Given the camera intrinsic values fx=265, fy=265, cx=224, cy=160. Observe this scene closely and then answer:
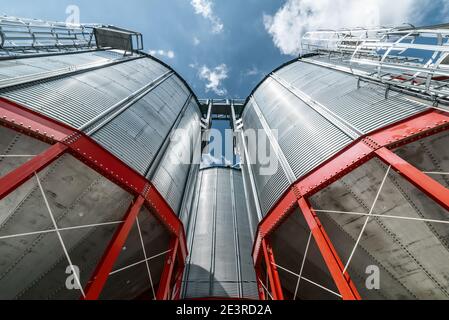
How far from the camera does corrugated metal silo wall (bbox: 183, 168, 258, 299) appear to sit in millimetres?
11680

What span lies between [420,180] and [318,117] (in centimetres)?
578

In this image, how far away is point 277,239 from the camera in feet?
34.9

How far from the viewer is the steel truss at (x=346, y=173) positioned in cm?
623

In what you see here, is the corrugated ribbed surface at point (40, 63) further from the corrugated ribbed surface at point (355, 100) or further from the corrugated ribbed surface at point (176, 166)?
the corrugated ribbed surface at point (355, 100)

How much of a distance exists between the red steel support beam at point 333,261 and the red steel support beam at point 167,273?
4.88 meters

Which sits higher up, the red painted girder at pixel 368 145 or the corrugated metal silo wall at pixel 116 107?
the corrugated metal silo wall at pixel 116 107

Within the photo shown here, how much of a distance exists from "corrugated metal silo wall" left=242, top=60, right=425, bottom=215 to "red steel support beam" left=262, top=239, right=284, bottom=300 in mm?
1706

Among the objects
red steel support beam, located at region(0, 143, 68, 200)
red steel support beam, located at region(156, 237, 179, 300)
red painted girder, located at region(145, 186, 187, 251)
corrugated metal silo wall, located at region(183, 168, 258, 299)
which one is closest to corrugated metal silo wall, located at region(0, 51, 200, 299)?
red painted girder, located at region(145, 186, 187, 251)

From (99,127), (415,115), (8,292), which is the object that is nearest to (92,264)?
(8,292)

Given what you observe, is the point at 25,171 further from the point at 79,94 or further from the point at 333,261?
the point at 333,261

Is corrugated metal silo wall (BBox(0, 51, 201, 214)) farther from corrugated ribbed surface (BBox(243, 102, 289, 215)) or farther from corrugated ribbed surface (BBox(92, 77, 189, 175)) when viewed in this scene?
corrugated ribbed surface (BBox(243, 102, 289, 215))

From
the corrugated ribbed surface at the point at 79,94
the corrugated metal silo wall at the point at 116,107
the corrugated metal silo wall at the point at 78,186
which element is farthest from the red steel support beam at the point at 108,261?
the corrugated ribbed surface at the point at 79,94
